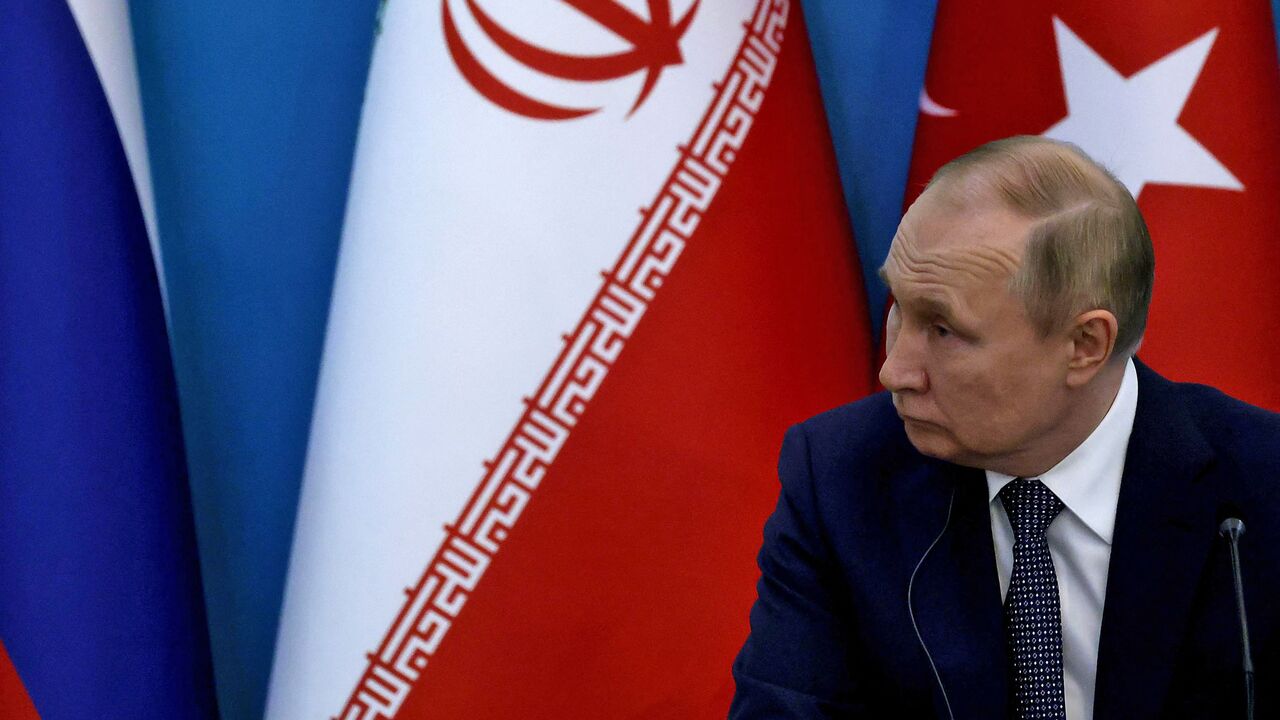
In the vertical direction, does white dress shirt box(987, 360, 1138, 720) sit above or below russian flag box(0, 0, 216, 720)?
above

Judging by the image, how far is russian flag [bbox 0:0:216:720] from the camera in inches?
64.8

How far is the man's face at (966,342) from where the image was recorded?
3.62ft

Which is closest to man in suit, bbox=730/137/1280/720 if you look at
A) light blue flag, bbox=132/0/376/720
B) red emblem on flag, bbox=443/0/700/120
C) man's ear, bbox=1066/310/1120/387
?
man's ear, bbox=1066/310/1120/387

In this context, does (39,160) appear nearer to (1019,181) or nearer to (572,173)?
(572,173)

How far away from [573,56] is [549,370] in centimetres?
39

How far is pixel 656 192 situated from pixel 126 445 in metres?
0.80

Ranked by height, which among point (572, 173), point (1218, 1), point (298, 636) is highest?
point (1218, 1)

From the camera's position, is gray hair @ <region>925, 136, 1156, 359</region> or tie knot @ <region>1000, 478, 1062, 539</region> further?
tie knot @ <region>1000, 478, 1062, 539</region>

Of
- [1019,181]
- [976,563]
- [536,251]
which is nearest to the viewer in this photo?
[1019,181]

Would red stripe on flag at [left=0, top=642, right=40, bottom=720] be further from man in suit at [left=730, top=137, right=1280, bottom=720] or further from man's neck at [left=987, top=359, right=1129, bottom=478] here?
man's neck at [left=987, top=359, right=1129, bottom=478]

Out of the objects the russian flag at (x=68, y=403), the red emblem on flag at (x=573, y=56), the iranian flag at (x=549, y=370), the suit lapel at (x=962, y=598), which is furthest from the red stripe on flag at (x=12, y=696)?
the suit lapel at (x=962, y=598)

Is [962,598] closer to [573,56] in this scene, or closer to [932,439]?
[932,439]

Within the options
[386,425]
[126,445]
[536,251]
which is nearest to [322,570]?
[386,425]

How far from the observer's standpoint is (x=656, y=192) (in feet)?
5.23
